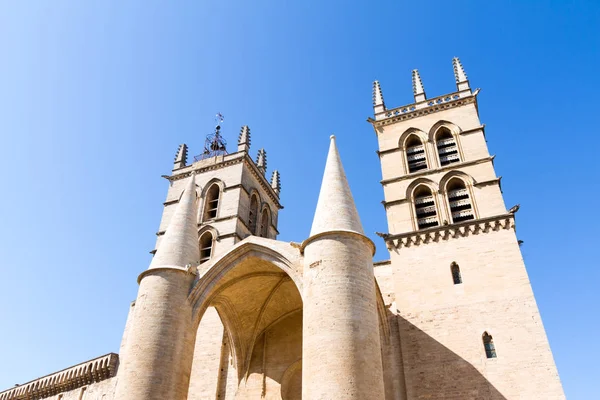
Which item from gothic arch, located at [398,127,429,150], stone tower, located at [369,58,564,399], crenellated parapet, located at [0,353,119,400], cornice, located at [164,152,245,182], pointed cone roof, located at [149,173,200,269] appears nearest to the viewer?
stone tower, located at [369,58,564,399]

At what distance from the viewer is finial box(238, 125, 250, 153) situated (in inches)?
871

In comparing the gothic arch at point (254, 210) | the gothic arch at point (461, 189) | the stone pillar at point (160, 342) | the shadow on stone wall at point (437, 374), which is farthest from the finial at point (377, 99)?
the stone pillar at point (160, 342)

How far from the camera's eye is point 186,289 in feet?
42.5

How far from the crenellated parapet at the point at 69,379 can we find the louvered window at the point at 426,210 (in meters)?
13.9

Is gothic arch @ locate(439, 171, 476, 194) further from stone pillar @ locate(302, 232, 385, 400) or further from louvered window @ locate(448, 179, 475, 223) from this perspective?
stone pillar @ locate(302, 232, 385, 400)

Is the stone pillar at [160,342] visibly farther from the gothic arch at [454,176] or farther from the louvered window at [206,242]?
the gothic arch at [454,176]

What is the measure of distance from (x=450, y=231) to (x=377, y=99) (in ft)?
24.1

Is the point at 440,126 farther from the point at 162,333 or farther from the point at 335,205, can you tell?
the point at 162,333

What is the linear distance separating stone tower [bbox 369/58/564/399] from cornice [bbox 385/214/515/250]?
30 mm

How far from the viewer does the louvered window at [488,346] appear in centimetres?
1277

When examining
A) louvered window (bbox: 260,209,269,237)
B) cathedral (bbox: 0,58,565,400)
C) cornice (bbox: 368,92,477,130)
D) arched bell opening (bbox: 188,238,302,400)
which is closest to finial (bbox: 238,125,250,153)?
louvered window (bbox: 260,209,269,237)

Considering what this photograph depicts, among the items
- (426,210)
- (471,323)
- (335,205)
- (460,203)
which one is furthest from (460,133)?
(335,205)

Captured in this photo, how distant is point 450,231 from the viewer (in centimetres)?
1516

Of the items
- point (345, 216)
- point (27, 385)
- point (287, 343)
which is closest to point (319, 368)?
point (345, 216)
